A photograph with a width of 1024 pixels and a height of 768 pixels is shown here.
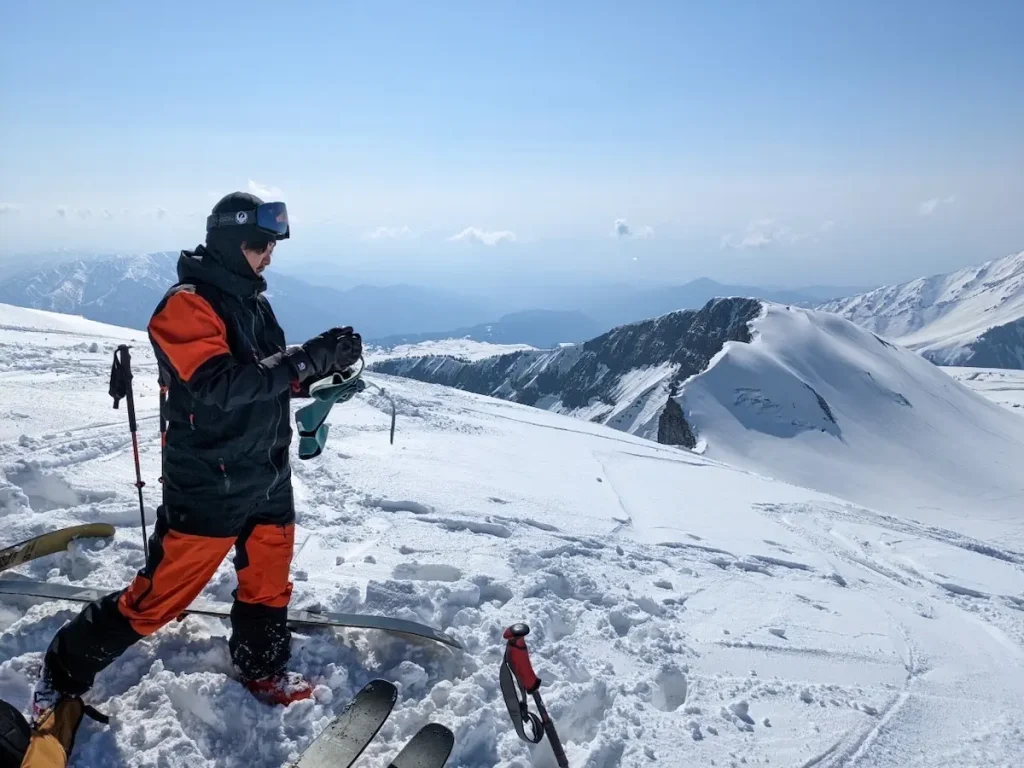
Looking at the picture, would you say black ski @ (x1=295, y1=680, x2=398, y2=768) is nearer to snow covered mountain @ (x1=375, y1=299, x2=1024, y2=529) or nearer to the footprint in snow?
the footprint in snow

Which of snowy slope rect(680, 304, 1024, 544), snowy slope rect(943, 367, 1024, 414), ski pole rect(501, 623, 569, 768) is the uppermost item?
ski pole rect(501, 623, 569, 768)

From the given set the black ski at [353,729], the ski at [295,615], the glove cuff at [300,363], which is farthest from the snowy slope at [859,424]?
the glove cuff at [300,363]

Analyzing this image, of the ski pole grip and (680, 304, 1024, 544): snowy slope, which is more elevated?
the ski pole grip

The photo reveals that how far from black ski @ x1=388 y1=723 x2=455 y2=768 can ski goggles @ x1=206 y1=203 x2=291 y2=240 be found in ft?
9.12

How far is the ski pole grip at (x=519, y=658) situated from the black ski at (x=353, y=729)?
862 millimetres

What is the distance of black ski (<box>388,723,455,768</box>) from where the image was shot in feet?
10.7

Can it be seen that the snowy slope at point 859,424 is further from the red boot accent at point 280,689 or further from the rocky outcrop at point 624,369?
the red boot accent at point 280,689

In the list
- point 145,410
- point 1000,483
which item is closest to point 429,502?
point 145,410

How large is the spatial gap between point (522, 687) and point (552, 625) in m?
1.81

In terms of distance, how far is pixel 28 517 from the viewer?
5.58 m

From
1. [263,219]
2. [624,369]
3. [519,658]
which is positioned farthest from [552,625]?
[624,369]

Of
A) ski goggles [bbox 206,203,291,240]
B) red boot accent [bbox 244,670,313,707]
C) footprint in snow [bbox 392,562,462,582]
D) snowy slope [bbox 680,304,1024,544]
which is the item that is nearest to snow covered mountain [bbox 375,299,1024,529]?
snowy slope [bbox 680,304,1024,544]

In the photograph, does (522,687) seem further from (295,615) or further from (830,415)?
(830,415)

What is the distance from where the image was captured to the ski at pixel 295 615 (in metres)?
4.15
